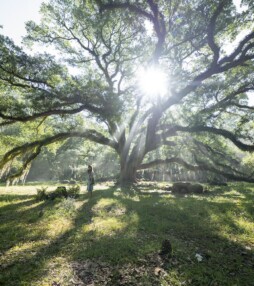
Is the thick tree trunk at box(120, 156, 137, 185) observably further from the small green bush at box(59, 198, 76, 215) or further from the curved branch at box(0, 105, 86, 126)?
the small green bush at box(59, 198, 76, 215)

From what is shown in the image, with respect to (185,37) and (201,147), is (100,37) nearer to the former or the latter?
(185,37)

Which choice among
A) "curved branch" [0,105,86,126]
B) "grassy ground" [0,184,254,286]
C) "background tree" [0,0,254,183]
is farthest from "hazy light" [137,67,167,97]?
"grassy ground" [0,184,254,286]

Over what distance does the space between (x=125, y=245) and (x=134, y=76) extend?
67.2 feet

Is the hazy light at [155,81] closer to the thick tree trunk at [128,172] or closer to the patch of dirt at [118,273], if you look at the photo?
the thick tree trunk at [128,172]

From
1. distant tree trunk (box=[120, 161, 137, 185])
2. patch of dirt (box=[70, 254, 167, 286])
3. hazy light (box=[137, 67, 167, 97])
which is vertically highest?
hazy light (box=[137, 67, 167, 97])

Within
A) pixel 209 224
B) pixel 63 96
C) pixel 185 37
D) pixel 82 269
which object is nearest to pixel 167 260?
pixel 82 269

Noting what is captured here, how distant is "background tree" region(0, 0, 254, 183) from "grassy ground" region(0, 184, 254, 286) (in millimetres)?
8016

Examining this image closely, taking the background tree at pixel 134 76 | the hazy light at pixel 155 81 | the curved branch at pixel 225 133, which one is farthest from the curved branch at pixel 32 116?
the curved branch at pixel 225 133

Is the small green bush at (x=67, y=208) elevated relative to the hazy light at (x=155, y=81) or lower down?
lower down

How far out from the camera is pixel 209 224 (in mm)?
8688

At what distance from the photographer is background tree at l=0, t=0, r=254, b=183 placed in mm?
15133

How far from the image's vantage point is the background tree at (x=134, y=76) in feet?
49.6

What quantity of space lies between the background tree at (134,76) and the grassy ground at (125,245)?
26.3 ft

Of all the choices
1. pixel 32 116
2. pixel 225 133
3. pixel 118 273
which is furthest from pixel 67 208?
pixel 225 133
